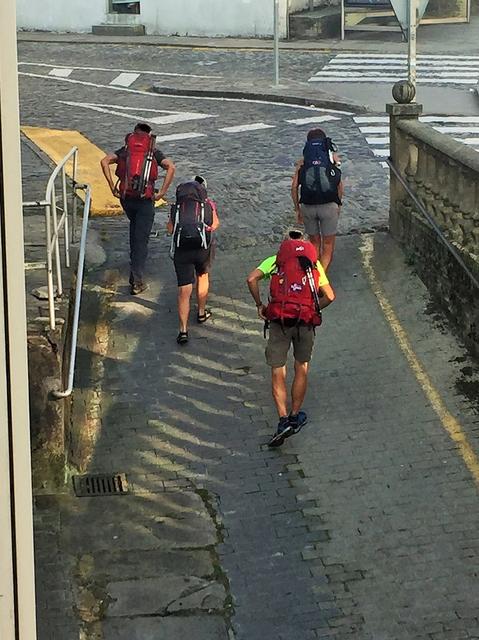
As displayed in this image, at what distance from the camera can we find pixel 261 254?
1248 cm

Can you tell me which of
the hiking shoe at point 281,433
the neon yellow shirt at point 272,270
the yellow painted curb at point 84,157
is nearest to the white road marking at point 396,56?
the yellow painted curb at point 84,157

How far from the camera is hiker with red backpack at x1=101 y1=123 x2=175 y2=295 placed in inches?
435

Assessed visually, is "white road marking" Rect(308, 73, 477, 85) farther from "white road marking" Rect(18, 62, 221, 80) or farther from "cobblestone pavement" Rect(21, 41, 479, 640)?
"cobblestone pavement" Rect(21, 41, 479, 640)

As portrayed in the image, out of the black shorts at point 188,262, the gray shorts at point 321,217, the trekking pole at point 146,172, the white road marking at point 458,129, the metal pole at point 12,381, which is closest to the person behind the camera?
the metal pole at point 12,381

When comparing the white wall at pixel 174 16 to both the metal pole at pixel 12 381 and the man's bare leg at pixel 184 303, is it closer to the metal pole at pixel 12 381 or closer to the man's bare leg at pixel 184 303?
the man's bare leg at pixel 184 303

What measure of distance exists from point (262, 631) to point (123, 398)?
3.22m

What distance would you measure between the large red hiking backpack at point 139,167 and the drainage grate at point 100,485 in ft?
11.4

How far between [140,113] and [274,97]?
2411 millimetres

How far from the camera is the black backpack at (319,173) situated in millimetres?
11117

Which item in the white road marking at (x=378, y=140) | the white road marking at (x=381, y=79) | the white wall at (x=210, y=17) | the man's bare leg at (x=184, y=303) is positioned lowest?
the man's bare leg at (x=184, y=303)

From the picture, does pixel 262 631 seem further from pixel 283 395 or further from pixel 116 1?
pixel 116 1

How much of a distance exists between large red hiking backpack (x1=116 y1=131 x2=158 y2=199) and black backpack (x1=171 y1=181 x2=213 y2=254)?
32.8 inches

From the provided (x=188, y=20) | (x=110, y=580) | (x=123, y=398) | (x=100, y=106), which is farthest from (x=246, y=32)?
(x=110, y=580)

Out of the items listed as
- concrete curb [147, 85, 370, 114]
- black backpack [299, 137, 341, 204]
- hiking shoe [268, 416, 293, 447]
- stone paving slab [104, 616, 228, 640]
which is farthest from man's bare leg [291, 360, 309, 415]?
concrete curb [147, 85, 370, 114]
